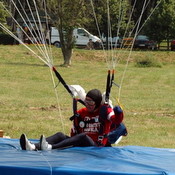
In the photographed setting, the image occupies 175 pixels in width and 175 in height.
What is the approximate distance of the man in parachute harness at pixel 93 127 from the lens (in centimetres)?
643

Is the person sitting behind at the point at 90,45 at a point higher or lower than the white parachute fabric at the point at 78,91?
lower

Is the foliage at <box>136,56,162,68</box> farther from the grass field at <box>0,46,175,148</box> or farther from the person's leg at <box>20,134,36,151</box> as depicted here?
the person's leg at <box>20,134,36,151</box>

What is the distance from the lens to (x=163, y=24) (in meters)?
34.8

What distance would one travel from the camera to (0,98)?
14.3 m

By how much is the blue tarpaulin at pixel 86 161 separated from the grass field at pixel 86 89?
164 cm

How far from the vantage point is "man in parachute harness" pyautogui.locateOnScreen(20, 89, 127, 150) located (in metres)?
6.43

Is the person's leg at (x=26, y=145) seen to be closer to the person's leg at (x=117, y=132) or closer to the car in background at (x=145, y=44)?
the person's leg at (x=117, y=132)

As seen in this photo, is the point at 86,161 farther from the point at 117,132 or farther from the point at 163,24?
the point at 163,24

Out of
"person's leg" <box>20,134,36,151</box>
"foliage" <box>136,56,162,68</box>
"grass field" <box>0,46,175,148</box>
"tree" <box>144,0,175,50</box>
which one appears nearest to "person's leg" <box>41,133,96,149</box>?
"person's leg" <box>20,134,36,151</box>

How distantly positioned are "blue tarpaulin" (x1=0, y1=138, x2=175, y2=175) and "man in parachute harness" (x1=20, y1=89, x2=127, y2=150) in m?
0.16

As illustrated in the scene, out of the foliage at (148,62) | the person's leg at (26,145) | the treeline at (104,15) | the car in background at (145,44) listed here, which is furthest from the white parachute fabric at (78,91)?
the car in background at (145,44)

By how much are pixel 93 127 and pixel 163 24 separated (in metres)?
29.0

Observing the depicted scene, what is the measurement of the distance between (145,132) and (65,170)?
4863mm

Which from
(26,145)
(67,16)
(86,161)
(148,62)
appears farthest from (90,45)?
(86,161)
